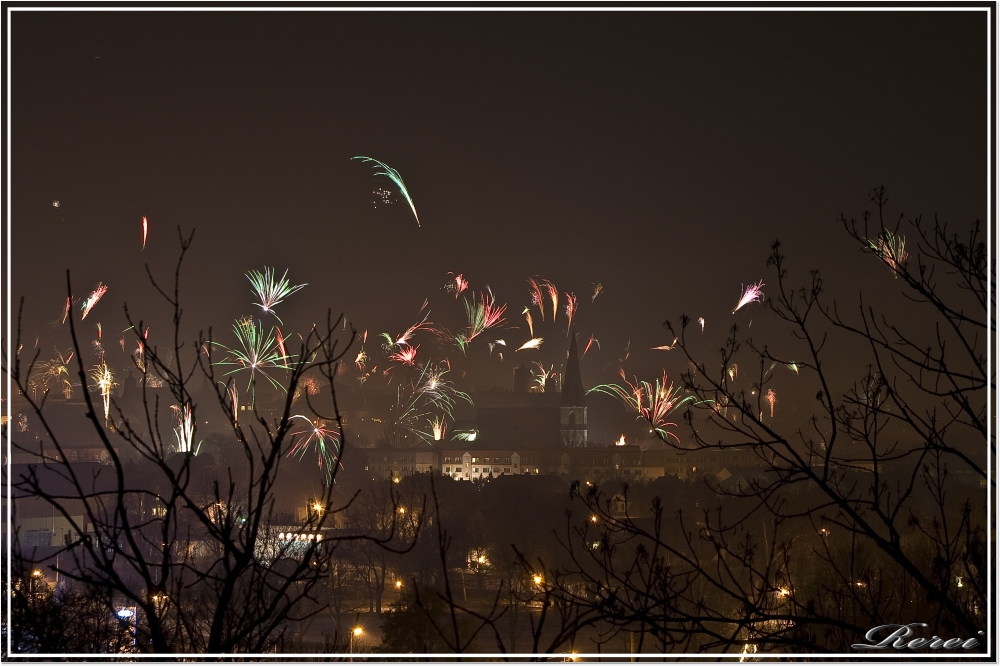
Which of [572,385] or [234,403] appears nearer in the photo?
[234,403]

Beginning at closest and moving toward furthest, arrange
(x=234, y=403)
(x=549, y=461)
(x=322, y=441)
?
Result: (x=234, y=403)
(x=322, y=441)
(x=549, y=461)

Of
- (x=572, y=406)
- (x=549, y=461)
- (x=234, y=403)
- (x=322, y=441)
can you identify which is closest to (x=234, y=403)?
(x=234, y=403)

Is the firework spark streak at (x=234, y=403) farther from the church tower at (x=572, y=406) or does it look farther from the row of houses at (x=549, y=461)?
the church tower at (x=572, y=406)

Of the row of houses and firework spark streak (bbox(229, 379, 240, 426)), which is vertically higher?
firework spark streak (bbox(229, 379, 240, 426))

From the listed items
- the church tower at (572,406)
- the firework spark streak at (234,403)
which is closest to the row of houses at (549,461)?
the church tower at (572,406)

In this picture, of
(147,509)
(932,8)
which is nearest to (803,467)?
(932,8)

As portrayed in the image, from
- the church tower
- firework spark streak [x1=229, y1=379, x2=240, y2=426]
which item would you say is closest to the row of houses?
the church tower

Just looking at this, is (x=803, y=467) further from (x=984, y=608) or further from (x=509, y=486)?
(x=509, y=486)

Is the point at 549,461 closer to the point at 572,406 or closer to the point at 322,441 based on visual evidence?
the point at 572,406

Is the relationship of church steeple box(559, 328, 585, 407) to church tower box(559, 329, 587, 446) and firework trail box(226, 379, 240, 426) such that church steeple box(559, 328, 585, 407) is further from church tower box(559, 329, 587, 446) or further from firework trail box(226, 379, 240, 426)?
firework trail box(226, 379, 240, 426)
